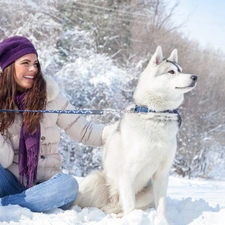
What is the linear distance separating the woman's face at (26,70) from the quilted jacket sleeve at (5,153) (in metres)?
0.40

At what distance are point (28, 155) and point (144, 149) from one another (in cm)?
79

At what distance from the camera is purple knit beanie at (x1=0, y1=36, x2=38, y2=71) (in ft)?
8.12

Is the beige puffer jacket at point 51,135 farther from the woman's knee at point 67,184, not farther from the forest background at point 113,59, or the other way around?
the forest background at point 113,59

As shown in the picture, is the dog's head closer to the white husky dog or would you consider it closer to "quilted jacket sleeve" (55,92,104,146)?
the white husky dog

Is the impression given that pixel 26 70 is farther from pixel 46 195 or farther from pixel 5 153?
pixel 46 195

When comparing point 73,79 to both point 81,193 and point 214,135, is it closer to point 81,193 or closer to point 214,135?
point 214,135

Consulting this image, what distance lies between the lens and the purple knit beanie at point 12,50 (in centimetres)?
247

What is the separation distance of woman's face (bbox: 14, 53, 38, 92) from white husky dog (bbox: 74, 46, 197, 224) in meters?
0.70

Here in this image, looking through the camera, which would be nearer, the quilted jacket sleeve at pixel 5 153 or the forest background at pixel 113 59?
the quilted jacket sleeve at pixel 5 153

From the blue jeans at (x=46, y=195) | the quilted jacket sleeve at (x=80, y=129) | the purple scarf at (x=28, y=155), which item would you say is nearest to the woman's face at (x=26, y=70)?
the purple scarf at (x=28, y=155)

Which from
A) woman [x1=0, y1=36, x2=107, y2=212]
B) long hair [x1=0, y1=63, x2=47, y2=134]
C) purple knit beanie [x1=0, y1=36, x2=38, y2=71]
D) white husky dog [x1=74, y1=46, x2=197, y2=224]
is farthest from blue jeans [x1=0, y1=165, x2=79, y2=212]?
purple knit beanie [x1=0, y1=36, x2=38, y2=71]

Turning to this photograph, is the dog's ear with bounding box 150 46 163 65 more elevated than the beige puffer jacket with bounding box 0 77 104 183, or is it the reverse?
the dog's ear with bounding box 150 46 163 65

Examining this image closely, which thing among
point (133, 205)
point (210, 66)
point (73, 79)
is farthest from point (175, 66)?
point (210, 66)

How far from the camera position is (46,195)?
2.36 m
